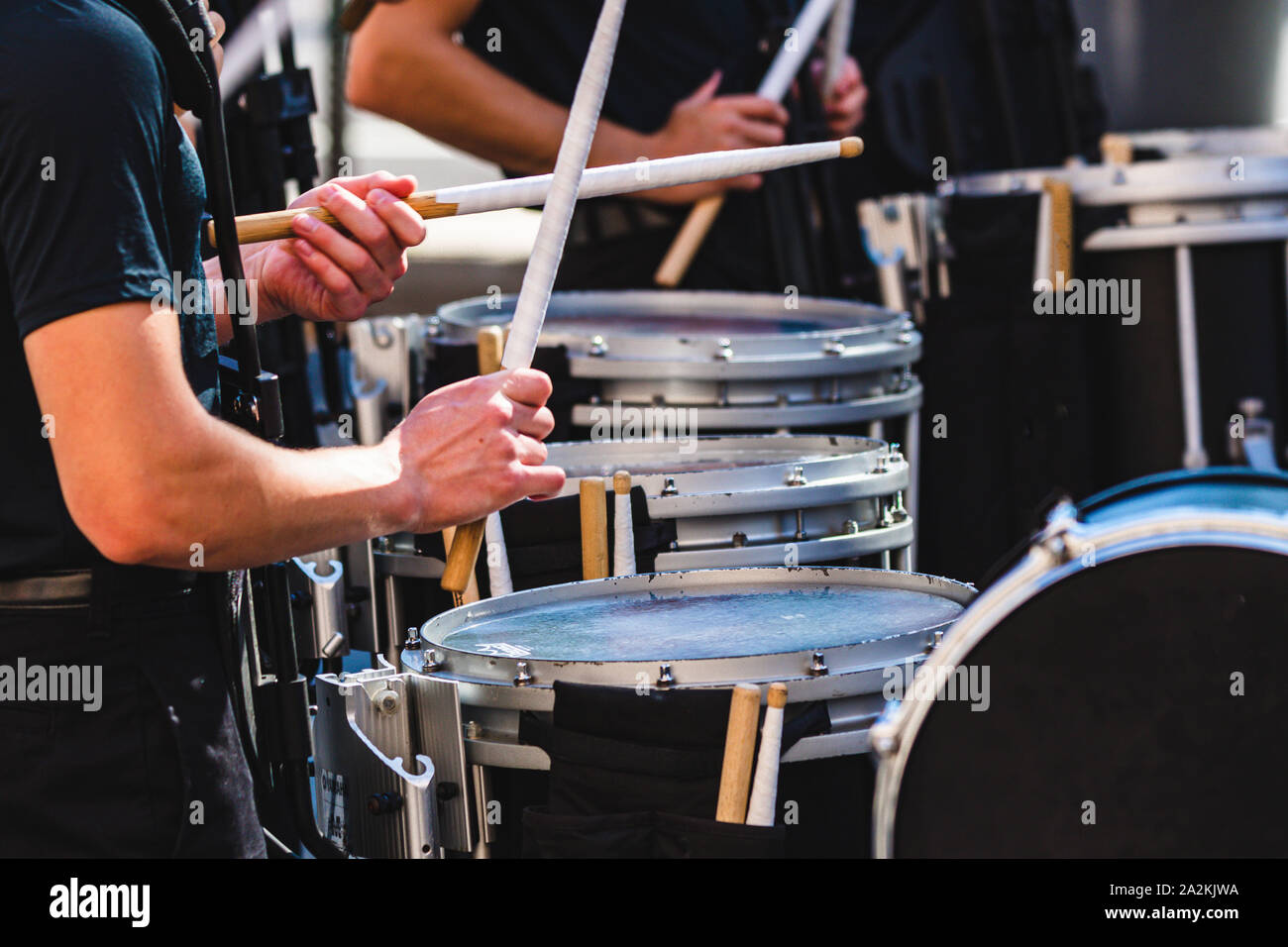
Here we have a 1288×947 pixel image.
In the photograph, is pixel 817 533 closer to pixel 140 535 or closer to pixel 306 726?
pixel 306 726

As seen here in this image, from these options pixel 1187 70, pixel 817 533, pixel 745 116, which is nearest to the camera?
pixel 817 533

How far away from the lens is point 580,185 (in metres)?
1.61

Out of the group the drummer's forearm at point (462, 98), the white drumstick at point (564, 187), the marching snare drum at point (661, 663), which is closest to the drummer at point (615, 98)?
the drummer's forearm at point (462, 98)

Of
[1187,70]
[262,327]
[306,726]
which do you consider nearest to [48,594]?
[306,726]

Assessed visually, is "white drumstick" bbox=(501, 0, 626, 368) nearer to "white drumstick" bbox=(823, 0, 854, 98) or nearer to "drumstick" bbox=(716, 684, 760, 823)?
"drumstick" bbox=(716, 684, 760, 823)

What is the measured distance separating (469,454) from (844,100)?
9.70ft

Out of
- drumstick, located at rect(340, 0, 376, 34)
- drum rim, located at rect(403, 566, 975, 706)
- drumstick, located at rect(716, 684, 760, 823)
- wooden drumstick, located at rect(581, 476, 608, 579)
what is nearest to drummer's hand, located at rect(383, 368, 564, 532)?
drum rim, located at rect(403, 566, 975, 706)

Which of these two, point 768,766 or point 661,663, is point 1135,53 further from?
point 768,766

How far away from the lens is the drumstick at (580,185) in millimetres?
1582

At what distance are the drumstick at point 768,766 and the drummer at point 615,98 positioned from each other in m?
2.23

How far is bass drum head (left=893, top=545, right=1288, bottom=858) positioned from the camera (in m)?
1.32

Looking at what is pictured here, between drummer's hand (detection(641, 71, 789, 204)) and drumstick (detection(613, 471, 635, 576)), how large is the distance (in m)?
1.66

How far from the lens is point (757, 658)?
157 centimetres

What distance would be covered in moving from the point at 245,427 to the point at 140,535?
0.28 meters
